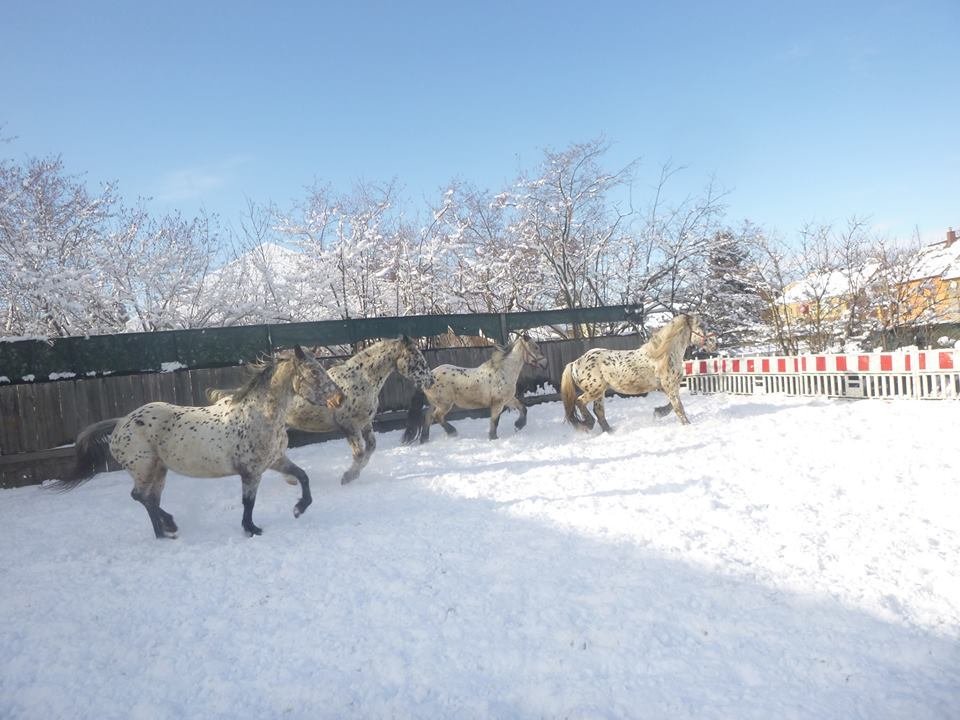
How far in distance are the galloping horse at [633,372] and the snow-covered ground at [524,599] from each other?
309cm

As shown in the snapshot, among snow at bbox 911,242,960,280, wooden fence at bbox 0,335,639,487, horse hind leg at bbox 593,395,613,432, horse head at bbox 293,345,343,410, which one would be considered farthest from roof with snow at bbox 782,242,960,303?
horse head at bbox 293,345,343,410

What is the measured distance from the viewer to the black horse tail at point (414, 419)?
9.37 m

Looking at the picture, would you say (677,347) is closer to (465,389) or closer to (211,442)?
(465,389)

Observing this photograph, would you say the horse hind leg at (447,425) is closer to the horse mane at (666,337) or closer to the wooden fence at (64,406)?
the wooden fence at (64,406)

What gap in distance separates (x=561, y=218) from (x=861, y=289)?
11182 millimetres

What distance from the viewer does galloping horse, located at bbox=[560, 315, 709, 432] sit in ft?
30.8

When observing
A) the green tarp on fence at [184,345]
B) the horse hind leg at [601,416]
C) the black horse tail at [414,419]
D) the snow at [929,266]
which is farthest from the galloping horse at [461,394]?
the snow at [929,266]

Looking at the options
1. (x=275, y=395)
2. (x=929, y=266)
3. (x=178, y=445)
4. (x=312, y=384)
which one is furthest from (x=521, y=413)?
(x=929, y=266)

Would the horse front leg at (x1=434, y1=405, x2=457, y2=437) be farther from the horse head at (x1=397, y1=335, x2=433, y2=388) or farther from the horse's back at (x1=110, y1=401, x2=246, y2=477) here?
the horse's back at (x1=110, y1=401, x2=246, y2=477)

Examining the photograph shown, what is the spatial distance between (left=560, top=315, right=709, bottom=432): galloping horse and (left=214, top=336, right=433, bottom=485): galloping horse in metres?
2.72

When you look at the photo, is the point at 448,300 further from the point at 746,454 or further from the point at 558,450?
the point at 746,454

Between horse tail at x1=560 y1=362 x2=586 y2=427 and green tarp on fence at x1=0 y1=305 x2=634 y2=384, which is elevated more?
green tarp on fence at x1=0 y1=305 x2=634 y2=384

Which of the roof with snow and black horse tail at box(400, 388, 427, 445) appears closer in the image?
black horse tail at box(400, 388, 427, 445)

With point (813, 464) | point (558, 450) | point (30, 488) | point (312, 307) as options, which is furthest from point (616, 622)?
point (312, 307)
